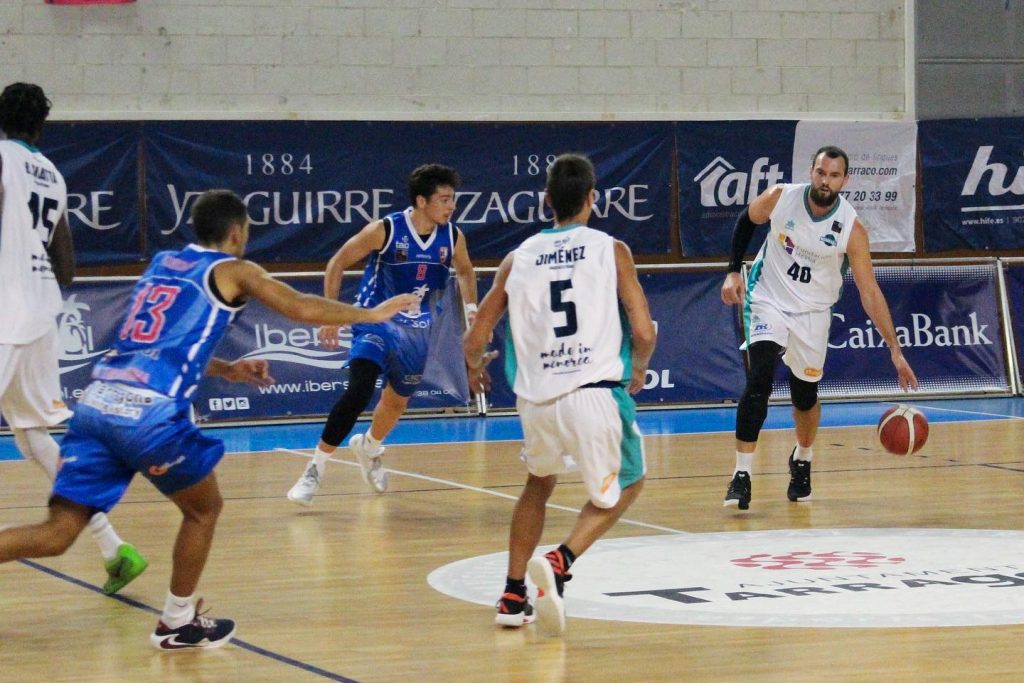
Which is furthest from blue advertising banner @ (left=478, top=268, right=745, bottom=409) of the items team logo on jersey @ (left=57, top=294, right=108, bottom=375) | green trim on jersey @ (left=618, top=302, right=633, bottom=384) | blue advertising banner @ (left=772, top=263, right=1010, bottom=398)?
green trim on jersey @ (left=618, top=302, right=633, bottom=384)

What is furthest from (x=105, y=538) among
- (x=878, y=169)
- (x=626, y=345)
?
(x=878, y=169)

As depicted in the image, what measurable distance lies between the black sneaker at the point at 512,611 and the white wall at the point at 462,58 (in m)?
9.70

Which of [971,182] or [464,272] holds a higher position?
[971,182]

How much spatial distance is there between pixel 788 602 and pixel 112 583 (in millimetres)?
2664

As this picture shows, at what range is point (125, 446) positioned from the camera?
5.11 m

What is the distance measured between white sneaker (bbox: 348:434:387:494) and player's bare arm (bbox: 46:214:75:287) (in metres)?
3.06

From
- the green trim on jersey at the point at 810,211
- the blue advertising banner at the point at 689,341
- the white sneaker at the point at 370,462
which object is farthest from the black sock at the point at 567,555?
the blue advertising banner at the point at 689,341

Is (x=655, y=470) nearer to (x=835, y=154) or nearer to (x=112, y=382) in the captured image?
(x=835, y=154)

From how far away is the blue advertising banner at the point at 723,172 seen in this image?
606 inches

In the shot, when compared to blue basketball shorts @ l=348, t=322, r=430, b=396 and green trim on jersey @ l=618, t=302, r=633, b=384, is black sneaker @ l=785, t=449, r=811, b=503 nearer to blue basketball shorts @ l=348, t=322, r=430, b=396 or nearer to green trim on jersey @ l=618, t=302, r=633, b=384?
blue basketball shorts @ l=348, t=322, r=430, b=396

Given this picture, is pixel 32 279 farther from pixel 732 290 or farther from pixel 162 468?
pixel 732 290

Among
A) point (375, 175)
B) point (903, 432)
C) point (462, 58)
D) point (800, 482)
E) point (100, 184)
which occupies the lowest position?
point (800, 482)

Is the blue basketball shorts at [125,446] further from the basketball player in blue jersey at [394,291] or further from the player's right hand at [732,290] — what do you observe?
the player's right hand at [732,290]

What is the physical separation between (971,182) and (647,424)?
500cm
